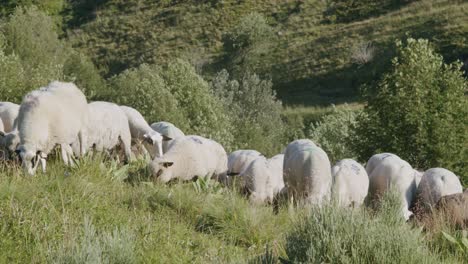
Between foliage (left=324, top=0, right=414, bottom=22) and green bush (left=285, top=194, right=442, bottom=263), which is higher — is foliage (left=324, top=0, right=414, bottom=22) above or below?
below

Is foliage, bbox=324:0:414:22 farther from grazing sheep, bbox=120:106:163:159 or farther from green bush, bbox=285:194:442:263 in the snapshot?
green bush, bbox=285:194:442:263

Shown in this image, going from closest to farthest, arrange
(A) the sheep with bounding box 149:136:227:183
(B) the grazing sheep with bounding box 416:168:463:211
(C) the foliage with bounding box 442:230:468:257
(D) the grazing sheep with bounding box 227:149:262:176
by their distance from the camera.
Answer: (C) the foliage with bounding box 442:230:468:257 → (A) the sheep with bounding box 149:136:227:183 → (B) the grazing sheep with bounding box 416:168:463:211 → (D) the grazing sheep with bounding box 227:149:262:176

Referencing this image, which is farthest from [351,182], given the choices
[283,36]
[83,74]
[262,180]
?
[283,36]

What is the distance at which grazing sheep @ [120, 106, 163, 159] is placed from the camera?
57.6ft

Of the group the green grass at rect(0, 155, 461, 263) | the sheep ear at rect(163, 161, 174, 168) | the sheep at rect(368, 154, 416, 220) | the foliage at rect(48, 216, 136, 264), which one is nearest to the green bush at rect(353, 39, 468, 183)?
the sheep at rect(368, 154, 416, 220)

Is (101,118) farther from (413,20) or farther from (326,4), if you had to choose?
(326,4)

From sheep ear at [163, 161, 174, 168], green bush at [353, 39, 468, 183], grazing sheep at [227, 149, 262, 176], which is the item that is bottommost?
green bush at [353, 39, 468, 183]

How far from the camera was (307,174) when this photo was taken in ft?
50.1

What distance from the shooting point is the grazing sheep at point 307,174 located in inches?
595

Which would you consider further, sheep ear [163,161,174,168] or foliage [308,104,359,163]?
foliage [308,104,359,163]

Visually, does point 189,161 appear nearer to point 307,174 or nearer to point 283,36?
point 307,174

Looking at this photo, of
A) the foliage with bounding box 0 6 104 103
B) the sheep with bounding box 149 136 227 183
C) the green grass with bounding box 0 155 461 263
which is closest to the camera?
the green grass with bounding box 0 155 461 263

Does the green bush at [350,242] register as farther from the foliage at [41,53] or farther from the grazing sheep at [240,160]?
the foliage at [41,53]

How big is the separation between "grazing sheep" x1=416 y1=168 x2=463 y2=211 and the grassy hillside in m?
48.7
